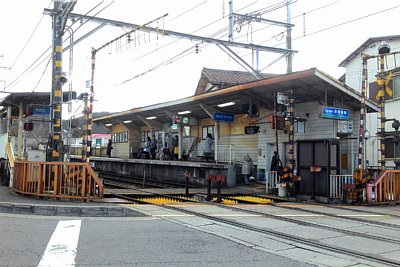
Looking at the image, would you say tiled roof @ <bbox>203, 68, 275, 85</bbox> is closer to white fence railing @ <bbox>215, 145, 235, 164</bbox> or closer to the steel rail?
white fence railing @ <bbox>215, 145, 235, 164</bbox>

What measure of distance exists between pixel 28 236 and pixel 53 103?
651 centimetres

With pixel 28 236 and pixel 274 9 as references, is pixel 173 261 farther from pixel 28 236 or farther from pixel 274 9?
pixel 274 9

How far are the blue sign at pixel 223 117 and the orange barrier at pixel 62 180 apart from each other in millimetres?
9132

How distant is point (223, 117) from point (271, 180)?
496 cm

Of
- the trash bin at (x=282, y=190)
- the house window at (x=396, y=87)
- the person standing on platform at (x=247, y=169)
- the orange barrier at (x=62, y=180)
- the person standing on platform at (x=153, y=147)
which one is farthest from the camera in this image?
the person standing on platform at (x=153, y=147)

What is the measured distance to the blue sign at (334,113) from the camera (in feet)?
45.8

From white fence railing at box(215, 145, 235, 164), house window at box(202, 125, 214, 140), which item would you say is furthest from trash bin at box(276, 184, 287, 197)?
Answer: house window at box(202, 125, 214, 140)

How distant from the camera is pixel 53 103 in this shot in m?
13.0

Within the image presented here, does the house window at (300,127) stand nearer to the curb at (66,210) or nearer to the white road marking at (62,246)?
the curb at (66,210)

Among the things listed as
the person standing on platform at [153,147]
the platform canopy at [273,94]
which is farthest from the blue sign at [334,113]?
the person standing on platform at [153,147]

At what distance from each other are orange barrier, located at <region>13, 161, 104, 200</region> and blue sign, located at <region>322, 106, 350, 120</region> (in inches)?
302

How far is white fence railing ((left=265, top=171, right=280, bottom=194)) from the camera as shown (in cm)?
1643

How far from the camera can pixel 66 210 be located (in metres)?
10.4

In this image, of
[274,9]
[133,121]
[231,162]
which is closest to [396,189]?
[231,162]
